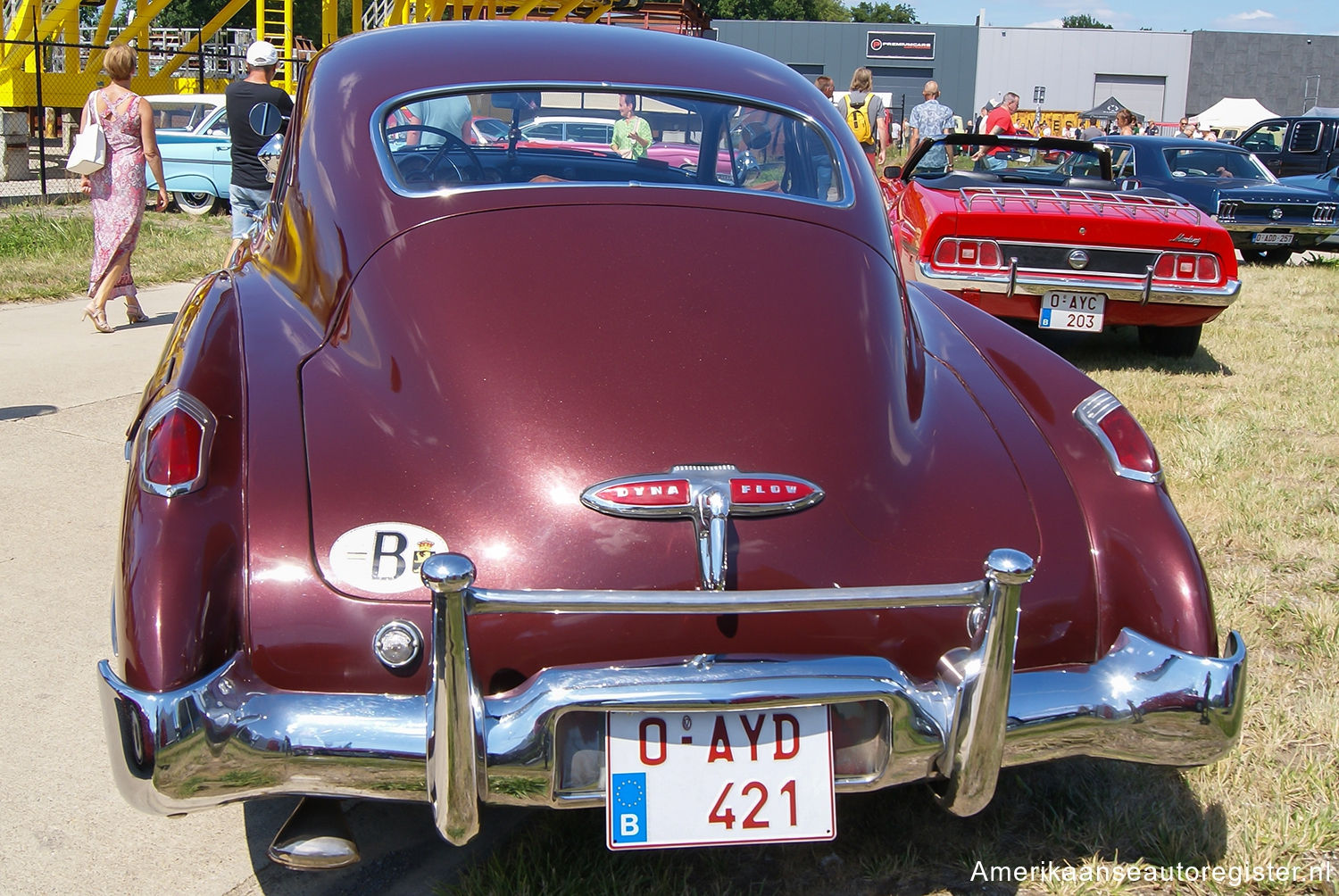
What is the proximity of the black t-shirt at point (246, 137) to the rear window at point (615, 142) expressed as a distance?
453 centimetres

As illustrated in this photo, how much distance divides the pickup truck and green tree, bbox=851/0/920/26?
3783 inches

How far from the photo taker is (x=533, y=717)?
1.78 m

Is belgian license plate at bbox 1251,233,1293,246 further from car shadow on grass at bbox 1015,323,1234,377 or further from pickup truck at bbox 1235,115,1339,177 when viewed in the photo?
pickup truck at bbox 1235,115,1339,177

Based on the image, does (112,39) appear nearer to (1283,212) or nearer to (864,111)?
(864,111)

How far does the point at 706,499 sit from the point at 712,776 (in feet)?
1.47

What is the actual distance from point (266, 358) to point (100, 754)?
993 mm

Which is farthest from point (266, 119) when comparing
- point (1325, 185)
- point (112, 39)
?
point (112, 39)

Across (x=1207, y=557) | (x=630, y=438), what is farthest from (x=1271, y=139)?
(x=630, y=438)

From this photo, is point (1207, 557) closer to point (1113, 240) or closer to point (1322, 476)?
point (1322, 476)

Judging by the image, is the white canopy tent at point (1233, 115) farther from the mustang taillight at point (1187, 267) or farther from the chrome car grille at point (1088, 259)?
the chrome car grille at point (1088, 259)

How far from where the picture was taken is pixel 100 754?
258cm

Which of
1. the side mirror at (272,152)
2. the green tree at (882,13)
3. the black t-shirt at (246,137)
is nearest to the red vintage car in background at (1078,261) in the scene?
the side mirror at (272,152)

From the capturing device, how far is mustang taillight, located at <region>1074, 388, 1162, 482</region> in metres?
2.42

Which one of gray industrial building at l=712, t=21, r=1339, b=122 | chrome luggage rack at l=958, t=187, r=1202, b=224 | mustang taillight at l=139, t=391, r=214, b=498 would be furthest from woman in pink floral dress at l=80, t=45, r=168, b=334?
gray industrial building at l=712, t=21, r=1339, b=122
